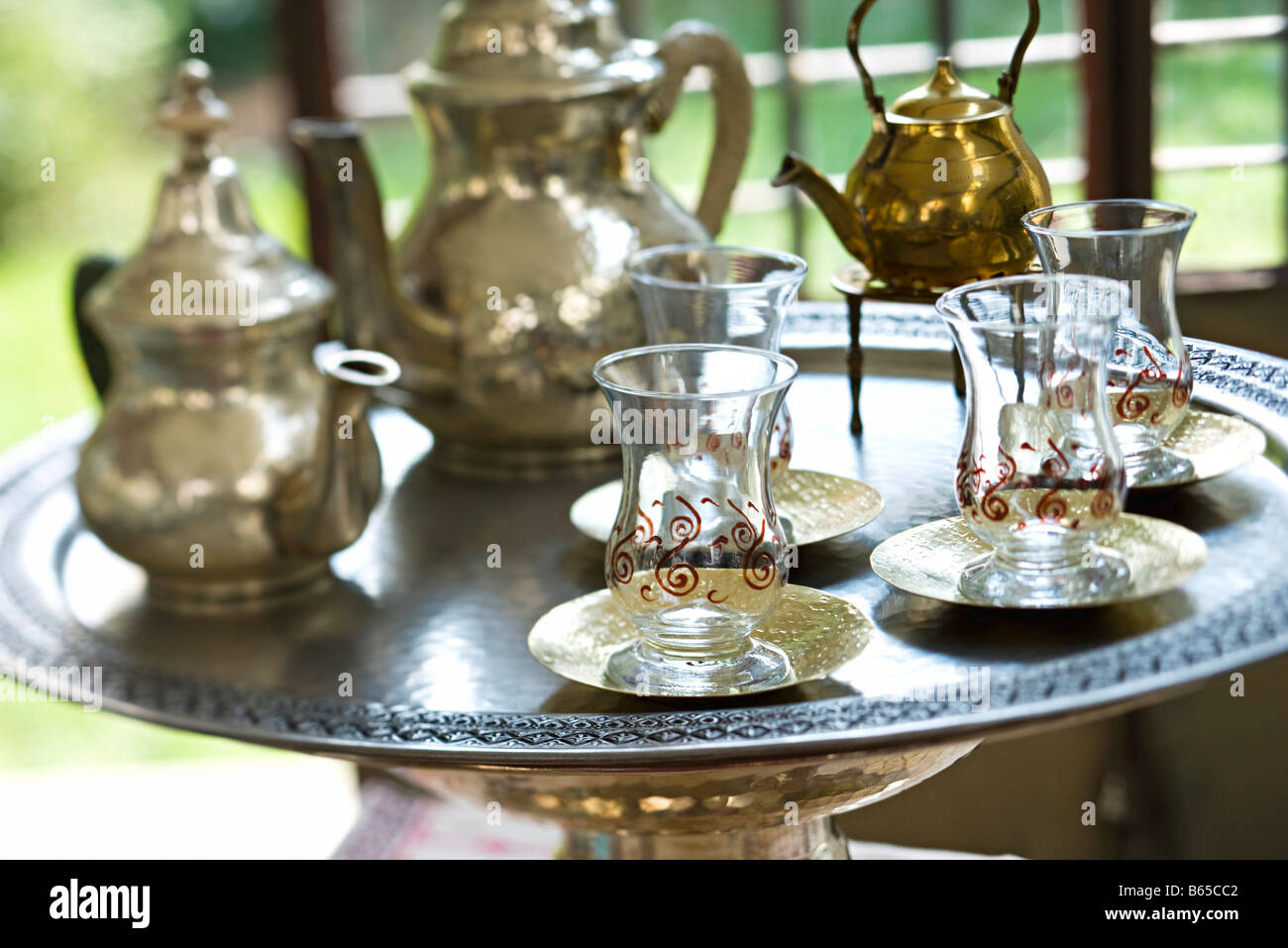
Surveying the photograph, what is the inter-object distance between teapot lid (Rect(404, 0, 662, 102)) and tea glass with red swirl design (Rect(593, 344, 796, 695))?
1.20ft

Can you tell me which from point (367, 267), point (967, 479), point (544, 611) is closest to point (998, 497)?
point (967, 479)

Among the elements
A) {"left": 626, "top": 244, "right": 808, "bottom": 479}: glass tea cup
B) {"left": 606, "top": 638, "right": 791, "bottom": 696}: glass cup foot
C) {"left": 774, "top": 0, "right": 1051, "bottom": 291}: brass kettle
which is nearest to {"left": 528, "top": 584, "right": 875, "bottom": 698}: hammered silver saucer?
{"left": 606, "top": 638, "right": 791, "bottom": 696}: glass cup foot

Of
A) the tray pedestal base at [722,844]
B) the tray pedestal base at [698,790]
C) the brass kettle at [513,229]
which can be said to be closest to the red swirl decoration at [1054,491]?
the tray pedestal base at [698,790]

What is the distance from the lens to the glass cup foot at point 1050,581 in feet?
2.22

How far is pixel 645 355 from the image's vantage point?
0.72 m

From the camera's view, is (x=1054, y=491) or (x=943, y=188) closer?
(x=1054, y=491)

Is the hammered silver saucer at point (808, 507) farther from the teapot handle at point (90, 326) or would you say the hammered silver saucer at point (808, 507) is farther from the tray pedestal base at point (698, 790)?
the teapot handle at point (90, 326)

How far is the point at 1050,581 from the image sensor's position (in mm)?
694

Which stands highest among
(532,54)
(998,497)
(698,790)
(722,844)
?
(532,54)

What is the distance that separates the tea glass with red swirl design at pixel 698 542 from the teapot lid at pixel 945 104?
240 mm

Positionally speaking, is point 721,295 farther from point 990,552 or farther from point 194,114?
point 194,114

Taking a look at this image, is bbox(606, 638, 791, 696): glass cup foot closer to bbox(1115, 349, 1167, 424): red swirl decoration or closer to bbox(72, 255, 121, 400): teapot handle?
bbox(1115, 349, 1167, 424): red swirl decoration

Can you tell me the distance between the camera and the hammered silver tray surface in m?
0.61

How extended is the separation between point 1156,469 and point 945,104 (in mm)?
231
